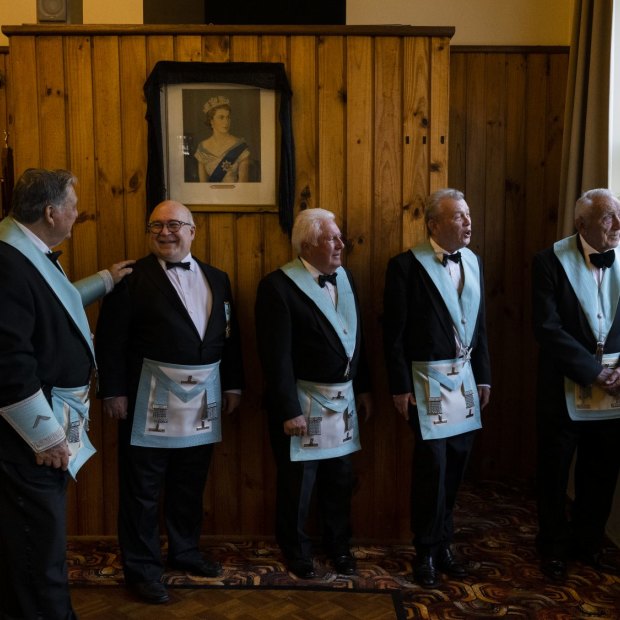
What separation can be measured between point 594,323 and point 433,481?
0.91m

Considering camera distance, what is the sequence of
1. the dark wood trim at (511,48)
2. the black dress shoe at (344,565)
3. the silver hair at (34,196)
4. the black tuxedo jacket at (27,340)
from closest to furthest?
1. the black tuxedo jacket at (27,340)
2. the silver hair at (34,196)
3. the black dress shoe at (344,565)
4. the dark wood trim at (511,48)

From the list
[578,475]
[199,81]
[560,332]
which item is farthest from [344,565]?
[199,81]

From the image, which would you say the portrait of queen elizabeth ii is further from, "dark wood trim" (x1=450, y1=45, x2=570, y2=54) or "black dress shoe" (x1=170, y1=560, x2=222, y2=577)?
"black dress shoe" (x1=170, y1=560, x2=222, y2=577)

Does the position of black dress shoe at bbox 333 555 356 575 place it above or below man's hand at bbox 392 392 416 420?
below

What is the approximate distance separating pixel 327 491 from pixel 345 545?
25 cm

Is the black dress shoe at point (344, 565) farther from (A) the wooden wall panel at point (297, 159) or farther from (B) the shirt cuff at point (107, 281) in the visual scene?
(B) the shirt cuff at point (107, 281)

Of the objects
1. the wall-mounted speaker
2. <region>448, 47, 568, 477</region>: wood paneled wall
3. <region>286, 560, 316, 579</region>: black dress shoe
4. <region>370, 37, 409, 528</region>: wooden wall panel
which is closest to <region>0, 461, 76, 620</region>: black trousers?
<region>286, 560, 316, 579</region>: black dress shoe

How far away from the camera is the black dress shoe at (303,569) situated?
125 inches

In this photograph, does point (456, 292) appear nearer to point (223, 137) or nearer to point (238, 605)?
point (223, 137)

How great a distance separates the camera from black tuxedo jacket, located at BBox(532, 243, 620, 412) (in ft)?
9.94

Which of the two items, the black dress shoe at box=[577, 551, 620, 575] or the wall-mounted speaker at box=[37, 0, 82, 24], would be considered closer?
the black dress shoe at box=[577, 551, 620, 575]

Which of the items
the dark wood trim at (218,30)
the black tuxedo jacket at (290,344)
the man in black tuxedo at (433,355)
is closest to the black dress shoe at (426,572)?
the man in black tuxedo at (433,355)

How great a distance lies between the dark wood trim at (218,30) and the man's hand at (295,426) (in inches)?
65.5

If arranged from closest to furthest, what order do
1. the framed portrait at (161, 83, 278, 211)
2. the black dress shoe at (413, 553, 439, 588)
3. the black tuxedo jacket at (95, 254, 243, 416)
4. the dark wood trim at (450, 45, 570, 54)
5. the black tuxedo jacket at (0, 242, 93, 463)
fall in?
the black tuxedo jacket at (0, 242, 93, 463) → the black tuxedo jacket at (95, 254, 243, 416) → the black dress shoe at (413, 553, 439, 588) → the framed portrait at (161, 83, 278, 211) → the dark wood trim at (450, 45, 570, 54)
